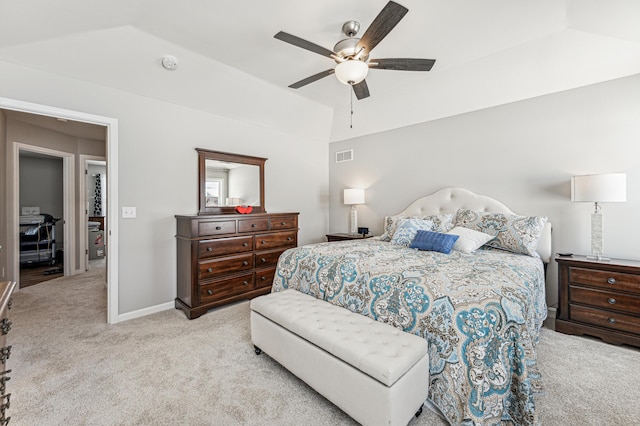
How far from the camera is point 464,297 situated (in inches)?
66.1

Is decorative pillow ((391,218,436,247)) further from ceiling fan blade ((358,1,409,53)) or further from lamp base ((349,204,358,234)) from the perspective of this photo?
ceiling fan blade ((358,1,409,53))

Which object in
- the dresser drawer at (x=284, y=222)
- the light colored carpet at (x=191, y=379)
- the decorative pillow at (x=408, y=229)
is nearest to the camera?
the light colored carpet at (x=191, y=379)

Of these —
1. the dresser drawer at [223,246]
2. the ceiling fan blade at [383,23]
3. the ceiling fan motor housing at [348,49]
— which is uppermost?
the ceiling fan motor housing at [348,49]

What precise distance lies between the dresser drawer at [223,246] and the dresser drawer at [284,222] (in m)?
0.46

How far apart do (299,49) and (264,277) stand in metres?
2.85

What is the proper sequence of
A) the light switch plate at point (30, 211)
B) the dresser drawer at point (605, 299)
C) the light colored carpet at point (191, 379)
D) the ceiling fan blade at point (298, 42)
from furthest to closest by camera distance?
the light switch plate at point (30, 211)
the dresser drawer at point (605, 299)
the ceiling fan blade at point (298, 42)
the light colored carpet at point (191, 379)

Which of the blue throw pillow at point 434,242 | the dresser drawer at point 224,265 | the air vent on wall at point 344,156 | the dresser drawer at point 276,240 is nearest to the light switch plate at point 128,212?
the dresser drawer at point 224,265

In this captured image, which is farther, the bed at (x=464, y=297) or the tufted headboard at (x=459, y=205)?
the tufted headboard at (x=459, y=205)

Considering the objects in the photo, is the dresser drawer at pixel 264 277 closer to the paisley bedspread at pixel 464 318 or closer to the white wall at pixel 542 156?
the paisley bedspread at pixel 464 318

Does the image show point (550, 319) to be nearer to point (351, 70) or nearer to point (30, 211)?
point (351, 70)

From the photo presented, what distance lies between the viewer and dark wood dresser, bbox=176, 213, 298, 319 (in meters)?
Answer: 3.26

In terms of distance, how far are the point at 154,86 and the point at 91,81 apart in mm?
574

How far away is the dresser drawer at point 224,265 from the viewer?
3.31 m

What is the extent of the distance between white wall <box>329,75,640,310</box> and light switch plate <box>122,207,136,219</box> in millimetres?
3590
